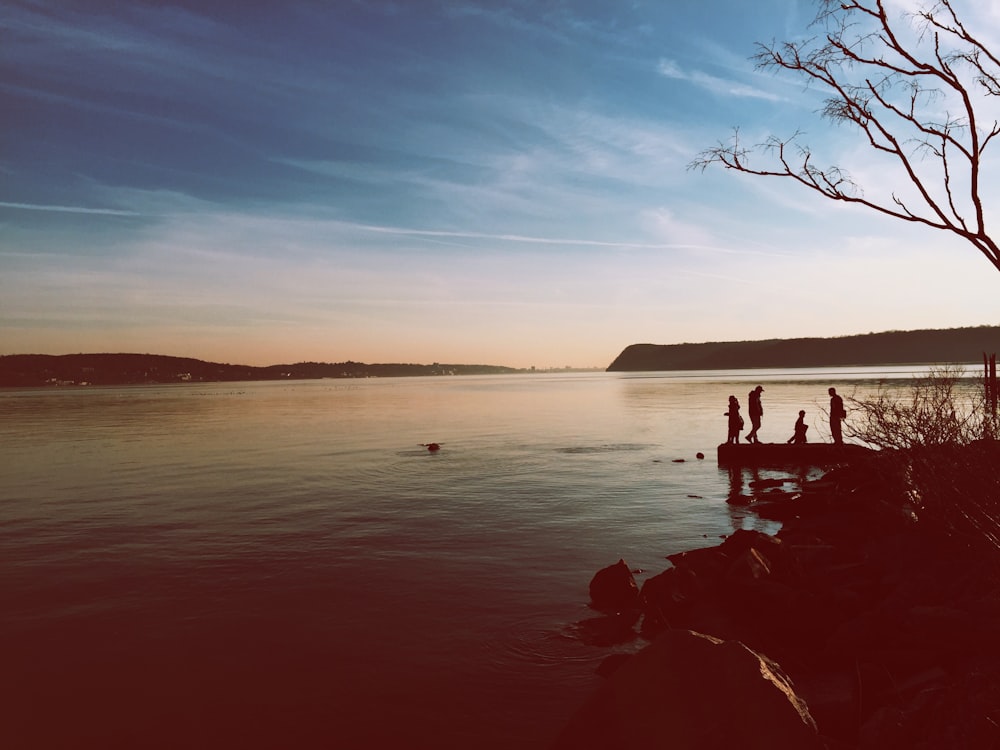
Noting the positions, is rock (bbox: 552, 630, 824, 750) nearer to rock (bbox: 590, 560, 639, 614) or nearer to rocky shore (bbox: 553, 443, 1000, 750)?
rocky shore (bbox: 553, 443, 1000, 750)

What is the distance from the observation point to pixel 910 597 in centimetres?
1032

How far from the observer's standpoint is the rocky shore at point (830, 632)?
6.04 m

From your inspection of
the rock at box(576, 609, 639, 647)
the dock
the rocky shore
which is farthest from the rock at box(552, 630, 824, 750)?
the dock

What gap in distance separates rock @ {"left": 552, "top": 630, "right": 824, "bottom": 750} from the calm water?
262 centimetres

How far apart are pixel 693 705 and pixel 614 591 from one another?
6.80m

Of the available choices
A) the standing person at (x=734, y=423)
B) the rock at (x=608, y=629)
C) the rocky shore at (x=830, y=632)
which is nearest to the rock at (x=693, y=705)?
the rocky shore at (x=830, y=632)

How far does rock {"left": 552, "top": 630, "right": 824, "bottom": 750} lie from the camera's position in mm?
5840

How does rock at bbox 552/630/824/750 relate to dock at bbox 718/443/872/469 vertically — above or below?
above

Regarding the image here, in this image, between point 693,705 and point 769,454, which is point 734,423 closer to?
point 769,454

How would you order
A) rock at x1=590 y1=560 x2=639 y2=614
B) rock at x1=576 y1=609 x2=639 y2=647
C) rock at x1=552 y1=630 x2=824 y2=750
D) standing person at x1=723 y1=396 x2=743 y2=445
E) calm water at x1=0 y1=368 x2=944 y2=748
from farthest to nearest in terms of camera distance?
→ standing person at x1=723 y1=396 x2=743 y2=445
rock at x1=590 y1=560 x2=639 y2=614
rock at x1=576 y1=609 x2=639 y2=647
calm water at x1=0 y1=368 x2=944 y2=748
rock at x1=552 y1=630 x2=824 y2=750

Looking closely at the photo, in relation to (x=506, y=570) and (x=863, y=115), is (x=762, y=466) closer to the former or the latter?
(x=506, y=570)

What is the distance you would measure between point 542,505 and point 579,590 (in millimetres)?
9088

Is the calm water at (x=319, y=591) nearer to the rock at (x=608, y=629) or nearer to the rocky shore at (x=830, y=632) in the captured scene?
the rock at (x=608, y=629)

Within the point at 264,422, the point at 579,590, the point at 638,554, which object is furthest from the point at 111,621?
the point at 264,422
